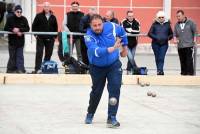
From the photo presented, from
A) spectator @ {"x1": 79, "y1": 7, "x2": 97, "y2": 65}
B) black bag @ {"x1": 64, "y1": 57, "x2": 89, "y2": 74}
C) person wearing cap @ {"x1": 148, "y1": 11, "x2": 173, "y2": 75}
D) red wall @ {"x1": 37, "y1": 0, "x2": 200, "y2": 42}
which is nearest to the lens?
black bag @ {"x1": 64, "y1": 57, "x2": 89, "y2": 74}

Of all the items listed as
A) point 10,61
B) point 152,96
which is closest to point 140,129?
point 152,96

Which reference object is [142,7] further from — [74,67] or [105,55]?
[105,55]

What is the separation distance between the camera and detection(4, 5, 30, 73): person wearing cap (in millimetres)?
14961

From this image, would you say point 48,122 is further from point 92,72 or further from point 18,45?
point 18,45

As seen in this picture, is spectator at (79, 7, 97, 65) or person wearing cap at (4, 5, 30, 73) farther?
spectator at (79, 7, 97, 65)

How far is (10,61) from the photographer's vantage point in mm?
14992

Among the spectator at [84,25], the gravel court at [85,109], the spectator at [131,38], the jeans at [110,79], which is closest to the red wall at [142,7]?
the spectator at [131,38]

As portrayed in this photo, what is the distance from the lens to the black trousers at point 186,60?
607 inches

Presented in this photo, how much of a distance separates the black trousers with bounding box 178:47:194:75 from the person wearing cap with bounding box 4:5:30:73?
144 inches

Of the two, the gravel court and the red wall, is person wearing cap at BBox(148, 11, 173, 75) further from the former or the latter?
the red wall

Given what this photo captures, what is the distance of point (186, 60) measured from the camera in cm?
1549

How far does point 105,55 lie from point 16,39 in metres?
6.35

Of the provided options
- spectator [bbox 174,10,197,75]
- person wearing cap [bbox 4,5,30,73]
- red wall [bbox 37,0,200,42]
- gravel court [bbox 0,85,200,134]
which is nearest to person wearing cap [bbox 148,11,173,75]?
spectator [bbox 174,10,197,75]

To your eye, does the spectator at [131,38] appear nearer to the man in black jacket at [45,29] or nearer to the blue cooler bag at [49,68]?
the man in black jacket at [45,29]
